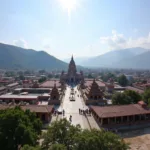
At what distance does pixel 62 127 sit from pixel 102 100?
105 feet

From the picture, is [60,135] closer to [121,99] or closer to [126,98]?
[121,99]

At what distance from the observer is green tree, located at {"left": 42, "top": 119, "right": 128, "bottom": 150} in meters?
15.7

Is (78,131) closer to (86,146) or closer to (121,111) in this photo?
(86,146)

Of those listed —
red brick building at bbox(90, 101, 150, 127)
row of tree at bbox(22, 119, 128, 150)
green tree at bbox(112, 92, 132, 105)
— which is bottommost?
red brick building at bbox(90, 101, 150, 127)

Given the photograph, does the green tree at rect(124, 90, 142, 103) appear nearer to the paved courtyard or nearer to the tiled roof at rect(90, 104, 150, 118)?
the tiled roof at rect(90, 104, 150, 118)

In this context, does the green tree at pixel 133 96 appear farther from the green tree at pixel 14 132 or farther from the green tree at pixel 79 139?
the green tree at pixel 14 132

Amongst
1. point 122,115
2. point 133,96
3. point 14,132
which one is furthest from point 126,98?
point 14,132

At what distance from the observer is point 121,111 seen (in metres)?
35.4

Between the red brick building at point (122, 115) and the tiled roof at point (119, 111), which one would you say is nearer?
the red brick building at point (122, 115)

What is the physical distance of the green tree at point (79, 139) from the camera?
1573cm

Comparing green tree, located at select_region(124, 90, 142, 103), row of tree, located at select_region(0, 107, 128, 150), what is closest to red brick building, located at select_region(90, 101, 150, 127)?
green tree, located at select_region(124, 90, 142, 103)

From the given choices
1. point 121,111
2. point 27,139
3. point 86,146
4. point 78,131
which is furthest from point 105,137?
point 121,111

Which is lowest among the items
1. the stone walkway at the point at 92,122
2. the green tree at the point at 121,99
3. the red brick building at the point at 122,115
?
the stone walkway at the point at 92,122

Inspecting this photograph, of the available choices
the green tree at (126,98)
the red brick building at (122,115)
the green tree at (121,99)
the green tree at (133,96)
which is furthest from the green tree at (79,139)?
the green tree at (133,96)
